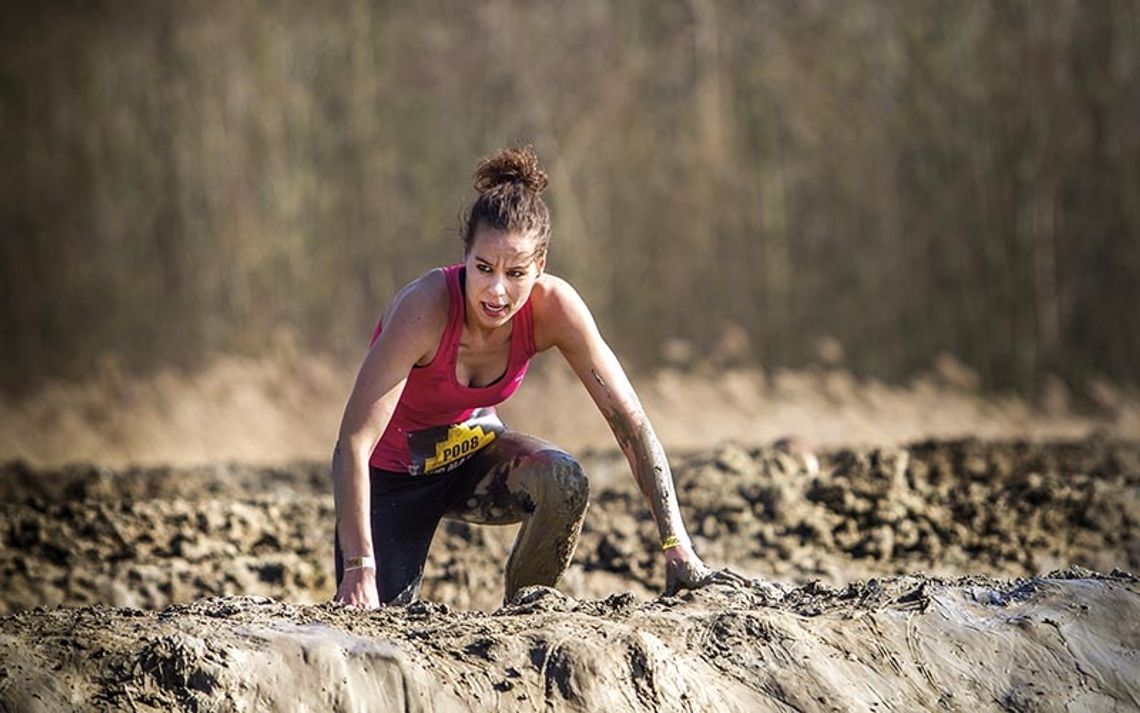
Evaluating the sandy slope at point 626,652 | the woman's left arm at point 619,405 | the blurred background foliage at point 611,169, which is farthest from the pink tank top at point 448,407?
the blurred background foliage at point 611,169

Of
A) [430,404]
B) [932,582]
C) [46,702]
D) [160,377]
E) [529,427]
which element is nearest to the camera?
[46,702]

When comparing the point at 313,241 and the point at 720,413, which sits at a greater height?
the point at 313,241

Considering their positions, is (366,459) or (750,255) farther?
(750,255)

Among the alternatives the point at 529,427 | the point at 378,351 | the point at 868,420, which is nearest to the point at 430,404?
the point at 378,351

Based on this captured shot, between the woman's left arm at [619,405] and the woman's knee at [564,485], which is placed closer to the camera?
the woman's left arm at [619,405]

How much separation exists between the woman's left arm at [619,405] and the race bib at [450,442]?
48 cm

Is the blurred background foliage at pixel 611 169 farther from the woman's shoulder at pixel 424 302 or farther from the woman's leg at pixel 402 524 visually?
the woman's shoulder at pixel 424 302

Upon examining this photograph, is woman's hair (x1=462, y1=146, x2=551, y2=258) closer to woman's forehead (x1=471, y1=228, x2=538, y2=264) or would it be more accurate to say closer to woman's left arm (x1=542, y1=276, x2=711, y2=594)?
woman's forehead (x1=471, y1=228, x2=538, y2=264)

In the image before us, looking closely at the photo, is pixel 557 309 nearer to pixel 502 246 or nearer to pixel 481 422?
pixel 502 246

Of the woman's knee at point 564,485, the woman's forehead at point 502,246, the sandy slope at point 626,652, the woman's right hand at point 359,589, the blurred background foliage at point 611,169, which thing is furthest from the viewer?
the blurred background foliage at point 611,169

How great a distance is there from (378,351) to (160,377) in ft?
37.8

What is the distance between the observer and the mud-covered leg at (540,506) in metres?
5.41

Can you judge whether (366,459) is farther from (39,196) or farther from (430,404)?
(39,196)

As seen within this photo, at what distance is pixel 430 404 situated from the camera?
5.36 meters
